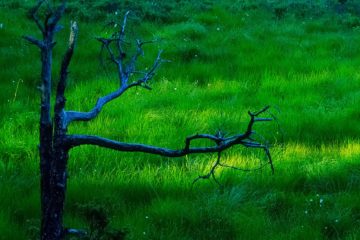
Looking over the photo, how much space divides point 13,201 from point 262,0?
38.5ft

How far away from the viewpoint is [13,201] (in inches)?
192

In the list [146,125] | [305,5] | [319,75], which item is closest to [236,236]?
[146,125]

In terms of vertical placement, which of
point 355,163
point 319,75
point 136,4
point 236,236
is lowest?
point 236,236

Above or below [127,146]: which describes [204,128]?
below

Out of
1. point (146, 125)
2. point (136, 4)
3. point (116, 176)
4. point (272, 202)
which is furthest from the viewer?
point (136, 4)

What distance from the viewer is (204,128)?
7125 mm

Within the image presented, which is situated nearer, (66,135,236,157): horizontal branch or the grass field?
(66,135,236,157): horizontal branch

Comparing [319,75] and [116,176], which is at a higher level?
[319,75]

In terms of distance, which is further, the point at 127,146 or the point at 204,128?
the point at 204,128

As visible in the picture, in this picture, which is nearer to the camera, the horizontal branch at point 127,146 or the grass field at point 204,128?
the horizontal branch at point 127,146

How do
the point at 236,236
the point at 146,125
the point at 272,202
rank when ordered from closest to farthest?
the point at 236,236, the point at 272,202, the point at 146,125

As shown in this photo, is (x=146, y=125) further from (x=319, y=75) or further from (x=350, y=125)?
(x=319, y=75)

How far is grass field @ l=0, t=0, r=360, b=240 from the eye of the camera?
478cm

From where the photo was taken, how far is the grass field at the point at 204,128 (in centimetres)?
478
